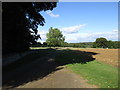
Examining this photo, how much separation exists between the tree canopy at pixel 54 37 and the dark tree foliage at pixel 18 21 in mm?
57338

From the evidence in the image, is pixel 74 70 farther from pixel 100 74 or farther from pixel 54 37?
pixel 54 37

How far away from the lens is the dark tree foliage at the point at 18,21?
1123cm

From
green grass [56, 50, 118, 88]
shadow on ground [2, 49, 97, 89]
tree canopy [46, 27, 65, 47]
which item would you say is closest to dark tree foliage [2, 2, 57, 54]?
shadow on ground [2, 49, 97, 89]

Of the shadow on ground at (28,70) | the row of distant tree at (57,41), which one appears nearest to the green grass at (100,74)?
the shadow on ground at (28,70)

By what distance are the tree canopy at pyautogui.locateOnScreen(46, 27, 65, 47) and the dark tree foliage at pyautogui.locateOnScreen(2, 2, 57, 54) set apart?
57338mm

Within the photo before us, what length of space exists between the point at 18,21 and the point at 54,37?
6782cm

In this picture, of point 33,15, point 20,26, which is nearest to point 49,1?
point 33,15

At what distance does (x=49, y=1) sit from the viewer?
1532 cm

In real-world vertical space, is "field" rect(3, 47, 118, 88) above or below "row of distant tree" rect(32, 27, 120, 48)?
below

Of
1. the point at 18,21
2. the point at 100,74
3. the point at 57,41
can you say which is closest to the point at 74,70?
the point at 100,74

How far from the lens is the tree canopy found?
249ft

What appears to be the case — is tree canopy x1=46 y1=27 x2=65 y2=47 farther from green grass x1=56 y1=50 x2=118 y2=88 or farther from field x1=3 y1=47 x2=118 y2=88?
green grass x1=56 y1=50 x2=118 y2=88

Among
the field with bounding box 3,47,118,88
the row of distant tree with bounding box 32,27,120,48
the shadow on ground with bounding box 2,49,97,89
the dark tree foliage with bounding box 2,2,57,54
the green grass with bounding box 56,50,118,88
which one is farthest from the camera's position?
the row of distant tree with bounding box 32,27,120,48

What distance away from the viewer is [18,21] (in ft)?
39.1
